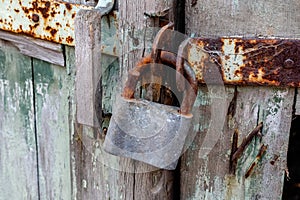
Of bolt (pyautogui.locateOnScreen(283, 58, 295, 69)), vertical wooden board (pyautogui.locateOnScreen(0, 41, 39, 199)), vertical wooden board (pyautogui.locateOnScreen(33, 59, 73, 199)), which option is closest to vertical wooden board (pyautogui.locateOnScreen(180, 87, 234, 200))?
bolt (pyautogui.locateOnScreen(283, 58, 295, 69))

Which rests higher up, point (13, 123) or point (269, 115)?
point (269, 115)

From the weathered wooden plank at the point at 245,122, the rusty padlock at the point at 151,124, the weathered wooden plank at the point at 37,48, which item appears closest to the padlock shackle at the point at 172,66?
the rusty padlock at the point at 151,124

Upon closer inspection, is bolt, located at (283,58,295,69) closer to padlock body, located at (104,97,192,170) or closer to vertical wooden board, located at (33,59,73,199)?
padlock body, located at (104,97,192,170)

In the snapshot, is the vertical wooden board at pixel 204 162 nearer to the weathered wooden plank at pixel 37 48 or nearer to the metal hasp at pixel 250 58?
the metal hasp at pixel 250 58

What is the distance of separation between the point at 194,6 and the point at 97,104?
24cm

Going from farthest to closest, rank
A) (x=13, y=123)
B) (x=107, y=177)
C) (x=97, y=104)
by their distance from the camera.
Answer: (x=13, y=123) → (x=107, y=177) → (x=97, y=104)

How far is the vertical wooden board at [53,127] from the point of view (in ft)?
3.38

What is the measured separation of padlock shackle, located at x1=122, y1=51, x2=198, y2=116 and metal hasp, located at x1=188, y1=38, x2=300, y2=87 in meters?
0.07

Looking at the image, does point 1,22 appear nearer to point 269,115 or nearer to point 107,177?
point 107,177

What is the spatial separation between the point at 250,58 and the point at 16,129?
0.60m

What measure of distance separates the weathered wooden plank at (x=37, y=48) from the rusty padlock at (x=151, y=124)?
0.27 meters

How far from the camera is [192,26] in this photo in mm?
860

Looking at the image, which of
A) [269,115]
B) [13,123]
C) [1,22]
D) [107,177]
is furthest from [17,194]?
[269,115]

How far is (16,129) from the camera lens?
Answer: 1.15m
